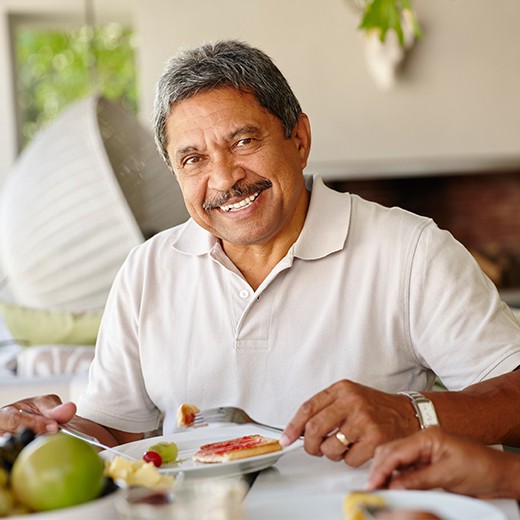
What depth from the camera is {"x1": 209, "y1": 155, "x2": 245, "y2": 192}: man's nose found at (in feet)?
5.29

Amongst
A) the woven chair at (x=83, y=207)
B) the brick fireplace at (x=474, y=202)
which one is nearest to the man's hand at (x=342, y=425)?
the woven chair at (x=83, y=207)

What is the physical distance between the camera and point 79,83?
5.65 metres

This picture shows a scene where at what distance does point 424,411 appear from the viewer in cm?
127

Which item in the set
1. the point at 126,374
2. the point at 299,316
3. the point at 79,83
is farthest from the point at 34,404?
the point at 79,83

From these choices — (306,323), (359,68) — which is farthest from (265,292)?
(359,68)

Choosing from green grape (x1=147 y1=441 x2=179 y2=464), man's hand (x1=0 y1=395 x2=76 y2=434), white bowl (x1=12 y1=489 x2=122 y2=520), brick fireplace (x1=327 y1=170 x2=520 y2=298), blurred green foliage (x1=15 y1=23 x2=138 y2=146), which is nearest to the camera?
white bowl (x1=12 y1=489 x2=122 y2=520)

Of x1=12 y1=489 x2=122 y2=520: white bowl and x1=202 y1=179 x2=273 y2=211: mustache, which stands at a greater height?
x1=202 y1=179 x2=273 y2=211: mustache

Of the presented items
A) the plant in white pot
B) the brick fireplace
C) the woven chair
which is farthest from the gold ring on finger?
the brick fireplace

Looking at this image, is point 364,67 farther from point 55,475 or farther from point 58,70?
point 55,475

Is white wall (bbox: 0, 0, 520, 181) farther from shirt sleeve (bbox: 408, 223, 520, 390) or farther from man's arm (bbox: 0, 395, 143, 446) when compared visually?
man's arm (bbox: 0, 395, 143, 446)

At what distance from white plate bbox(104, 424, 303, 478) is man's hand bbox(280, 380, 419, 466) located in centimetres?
2

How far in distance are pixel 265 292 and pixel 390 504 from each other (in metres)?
0.74

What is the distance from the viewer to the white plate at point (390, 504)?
0.90 metres

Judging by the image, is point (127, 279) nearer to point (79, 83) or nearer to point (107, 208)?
point (107, 208)
